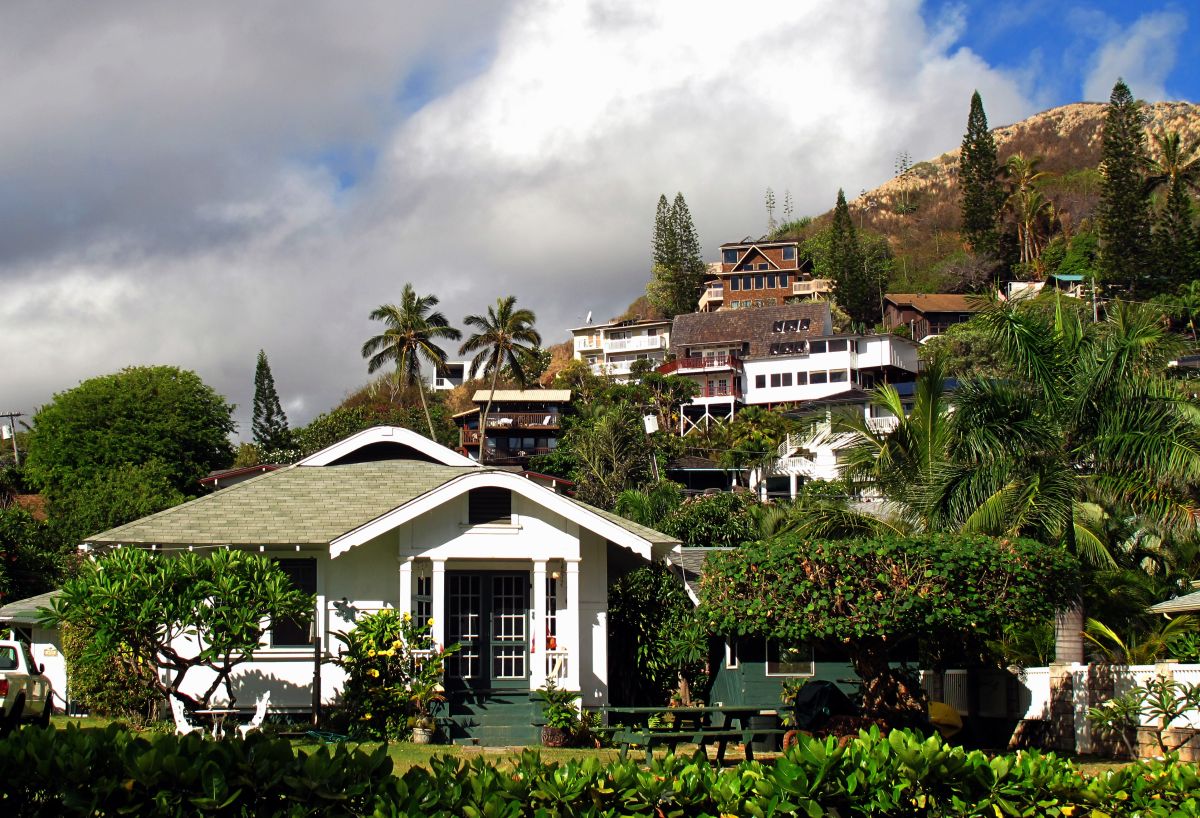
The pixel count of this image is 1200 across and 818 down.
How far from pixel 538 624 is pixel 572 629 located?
2.34 ft

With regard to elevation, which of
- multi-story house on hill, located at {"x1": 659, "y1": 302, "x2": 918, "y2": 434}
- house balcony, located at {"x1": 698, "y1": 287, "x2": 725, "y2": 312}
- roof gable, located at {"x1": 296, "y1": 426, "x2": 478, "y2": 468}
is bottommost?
roof gable, located at {"x1": 296, "y1": 426, "x2": 478, "y2": 468}

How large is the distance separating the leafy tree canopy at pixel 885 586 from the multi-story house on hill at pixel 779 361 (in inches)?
2656

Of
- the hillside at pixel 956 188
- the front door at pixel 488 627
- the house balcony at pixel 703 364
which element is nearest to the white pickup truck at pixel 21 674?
the front door at pixel 488 627

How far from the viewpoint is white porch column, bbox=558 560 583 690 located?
68.6 feet

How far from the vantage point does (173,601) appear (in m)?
17.4

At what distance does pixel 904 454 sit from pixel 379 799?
15467 millimetres

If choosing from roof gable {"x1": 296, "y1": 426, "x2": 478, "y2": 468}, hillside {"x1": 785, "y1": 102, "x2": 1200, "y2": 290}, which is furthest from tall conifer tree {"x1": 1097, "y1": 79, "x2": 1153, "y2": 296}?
roof gable {"x1": 296, "y1": 426, "x2": 478, "y2": 468}

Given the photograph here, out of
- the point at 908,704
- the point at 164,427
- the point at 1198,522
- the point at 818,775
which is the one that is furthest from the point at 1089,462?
the point at 164,427

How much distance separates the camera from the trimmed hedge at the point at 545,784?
24.8ft

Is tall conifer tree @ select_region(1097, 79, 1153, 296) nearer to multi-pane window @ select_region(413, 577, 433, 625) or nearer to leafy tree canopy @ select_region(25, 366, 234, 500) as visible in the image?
leafy tree canopy @ select_region(25, 366, 234, 500)

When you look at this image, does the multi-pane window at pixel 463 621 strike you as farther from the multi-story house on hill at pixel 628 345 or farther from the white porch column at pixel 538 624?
the multi-story house on hill at pixel 628 345

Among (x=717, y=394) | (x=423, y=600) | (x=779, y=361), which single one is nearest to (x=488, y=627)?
(x=423, y=600)

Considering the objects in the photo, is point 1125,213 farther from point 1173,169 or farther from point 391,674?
point 391,674

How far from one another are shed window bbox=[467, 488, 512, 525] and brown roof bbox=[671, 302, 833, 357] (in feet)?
229
